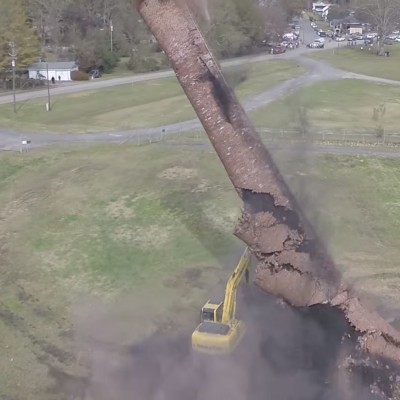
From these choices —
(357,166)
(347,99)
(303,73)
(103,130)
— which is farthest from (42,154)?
(303,73)

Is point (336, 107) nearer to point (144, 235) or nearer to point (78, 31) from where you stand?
point (144, 235)

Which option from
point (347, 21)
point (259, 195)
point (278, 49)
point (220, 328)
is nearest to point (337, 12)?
point (347, 21)

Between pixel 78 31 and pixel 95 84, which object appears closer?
pixel 95 84

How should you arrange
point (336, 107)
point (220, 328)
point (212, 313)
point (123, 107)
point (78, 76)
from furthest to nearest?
point (78, 76) < point (123, 107) < point (336, 107) < point (212, 313) < point (220, 328)

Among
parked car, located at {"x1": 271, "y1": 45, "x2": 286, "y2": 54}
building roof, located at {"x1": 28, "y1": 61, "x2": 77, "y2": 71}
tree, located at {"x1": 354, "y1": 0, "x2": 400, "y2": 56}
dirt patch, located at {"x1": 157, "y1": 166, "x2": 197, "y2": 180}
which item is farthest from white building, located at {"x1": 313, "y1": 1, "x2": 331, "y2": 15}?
dirt patch, located at {"x1": 157, "y1": 166, "x2": 197, "y2": 180}

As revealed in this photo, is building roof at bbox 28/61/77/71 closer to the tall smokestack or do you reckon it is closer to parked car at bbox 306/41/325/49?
parked car at bbox 306/41/325/49

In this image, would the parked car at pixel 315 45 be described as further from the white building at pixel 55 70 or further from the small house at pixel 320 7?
the small house at pixel 320 7

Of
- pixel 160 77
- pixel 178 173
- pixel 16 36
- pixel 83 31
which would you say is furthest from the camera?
pixel 83 31
